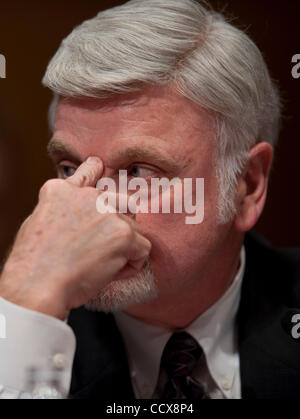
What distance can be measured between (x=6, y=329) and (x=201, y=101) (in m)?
0.68

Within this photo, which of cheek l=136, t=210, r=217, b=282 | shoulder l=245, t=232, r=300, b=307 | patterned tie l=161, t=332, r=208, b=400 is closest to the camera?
cheek l=136, t=210, r=217, b=282

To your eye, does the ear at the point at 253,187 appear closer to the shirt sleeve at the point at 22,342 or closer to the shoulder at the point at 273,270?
the shoulder at the point at 273,270

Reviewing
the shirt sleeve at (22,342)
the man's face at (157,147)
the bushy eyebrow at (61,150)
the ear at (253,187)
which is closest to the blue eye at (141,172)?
the man's face at (157,147)

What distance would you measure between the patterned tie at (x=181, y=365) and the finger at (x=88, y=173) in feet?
1.61

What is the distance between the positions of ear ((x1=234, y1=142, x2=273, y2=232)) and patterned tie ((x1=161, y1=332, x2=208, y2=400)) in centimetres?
32

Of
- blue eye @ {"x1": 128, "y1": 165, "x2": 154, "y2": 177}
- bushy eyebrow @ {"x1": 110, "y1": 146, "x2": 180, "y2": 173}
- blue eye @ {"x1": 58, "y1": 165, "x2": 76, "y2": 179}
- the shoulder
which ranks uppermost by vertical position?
bushy eyebrow @ {"x1": 110, "y1": 146, "x2": 180, "y2": 173}

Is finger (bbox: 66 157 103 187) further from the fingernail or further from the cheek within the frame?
the cheek

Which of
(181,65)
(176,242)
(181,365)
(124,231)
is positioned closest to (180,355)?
(181,365)

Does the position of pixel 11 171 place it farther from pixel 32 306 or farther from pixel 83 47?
pixel 32 306

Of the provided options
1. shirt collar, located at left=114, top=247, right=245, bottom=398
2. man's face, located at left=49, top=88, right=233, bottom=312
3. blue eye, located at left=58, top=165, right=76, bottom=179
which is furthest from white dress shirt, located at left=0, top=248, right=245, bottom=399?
blue eye, located at left=58, top=165, right=76, bottom=179

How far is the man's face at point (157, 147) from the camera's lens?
4.38 ft

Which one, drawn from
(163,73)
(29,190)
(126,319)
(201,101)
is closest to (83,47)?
(163,73)

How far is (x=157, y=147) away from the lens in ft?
4.38

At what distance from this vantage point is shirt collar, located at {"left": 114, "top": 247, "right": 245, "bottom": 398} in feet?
4.95
